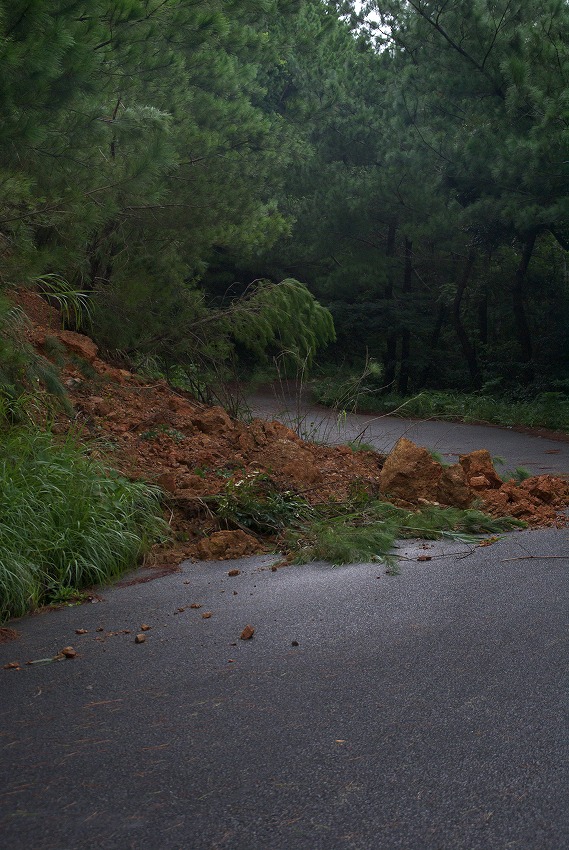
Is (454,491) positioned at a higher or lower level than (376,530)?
higher

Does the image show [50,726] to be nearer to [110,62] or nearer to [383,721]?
[383,721]

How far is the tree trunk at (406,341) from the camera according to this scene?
24.6 meters

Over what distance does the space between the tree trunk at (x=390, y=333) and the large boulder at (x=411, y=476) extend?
1558 cm

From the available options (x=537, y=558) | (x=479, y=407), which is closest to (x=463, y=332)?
(x=479, y=407)

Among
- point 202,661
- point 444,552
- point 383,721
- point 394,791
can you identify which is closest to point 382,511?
point 444,552

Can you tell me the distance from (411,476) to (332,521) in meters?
1.21

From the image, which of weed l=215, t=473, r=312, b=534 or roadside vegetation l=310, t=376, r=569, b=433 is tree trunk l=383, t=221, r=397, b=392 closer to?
roadside vegetation l=310, t=376, r=569, b=433

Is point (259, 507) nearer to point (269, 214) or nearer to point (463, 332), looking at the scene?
point (269, 214)

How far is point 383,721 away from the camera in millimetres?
3637

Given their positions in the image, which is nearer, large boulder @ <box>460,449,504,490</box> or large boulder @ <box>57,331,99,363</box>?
large boulder @ <box>460,449,504,490</box>

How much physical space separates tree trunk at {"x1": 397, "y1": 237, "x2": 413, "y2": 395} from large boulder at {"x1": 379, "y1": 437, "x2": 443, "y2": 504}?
53.4 feet

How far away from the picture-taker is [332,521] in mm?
7387

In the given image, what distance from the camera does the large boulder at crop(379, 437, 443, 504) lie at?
827 centimetres

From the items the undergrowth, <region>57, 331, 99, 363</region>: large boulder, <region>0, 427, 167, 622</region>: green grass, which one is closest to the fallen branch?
the undergrowth
